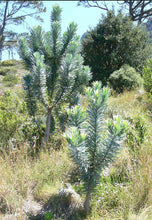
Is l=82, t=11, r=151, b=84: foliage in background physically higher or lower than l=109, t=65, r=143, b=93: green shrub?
higher

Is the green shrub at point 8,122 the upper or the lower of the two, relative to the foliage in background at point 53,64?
lower

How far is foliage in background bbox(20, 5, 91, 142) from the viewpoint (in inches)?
127

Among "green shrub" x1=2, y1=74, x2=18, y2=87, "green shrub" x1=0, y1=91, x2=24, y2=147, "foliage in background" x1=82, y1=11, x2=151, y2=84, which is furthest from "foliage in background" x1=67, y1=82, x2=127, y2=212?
"green shrub" x1=2, y1=74, x2=18, y2=87

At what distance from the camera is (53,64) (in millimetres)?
3516

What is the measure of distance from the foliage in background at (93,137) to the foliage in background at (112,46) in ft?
26.9

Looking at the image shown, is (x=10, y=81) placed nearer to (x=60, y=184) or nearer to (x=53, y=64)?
(x=53, y=64)

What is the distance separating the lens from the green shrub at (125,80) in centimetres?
850

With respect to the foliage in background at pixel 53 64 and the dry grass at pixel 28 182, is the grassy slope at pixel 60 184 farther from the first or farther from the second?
the foliage in background at pixel 53 64

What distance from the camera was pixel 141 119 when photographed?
352 centimetres

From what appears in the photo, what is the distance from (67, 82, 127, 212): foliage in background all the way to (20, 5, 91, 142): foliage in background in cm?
135

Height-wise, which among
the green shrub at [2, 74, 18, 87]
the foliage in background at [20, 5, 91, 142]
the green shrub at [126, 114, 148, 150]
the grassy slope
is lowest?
the grassy slope

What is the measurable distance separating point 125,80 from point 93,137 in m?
7.03

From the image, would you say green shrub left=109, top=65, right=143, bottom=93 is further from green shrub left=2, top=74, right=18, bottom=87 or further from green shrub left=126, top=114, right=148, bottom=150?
green shrub left=2, top=74, right=18, bottom=87

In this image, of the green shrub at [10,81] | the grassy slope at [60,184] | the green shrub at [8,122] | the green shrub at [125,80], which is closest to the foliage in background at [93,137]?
the grassy slope at [60,184]
